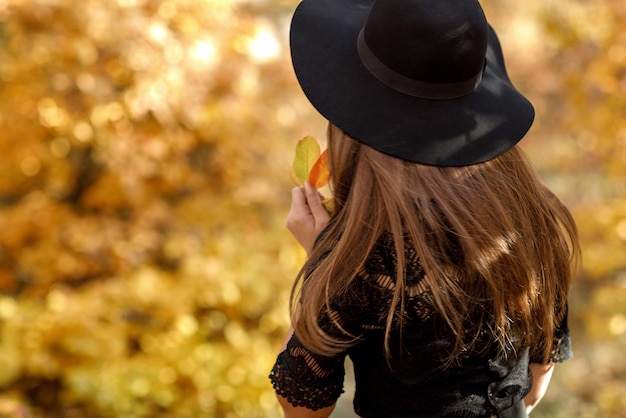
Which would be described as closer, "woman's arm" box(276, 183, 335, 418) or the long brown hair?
the long brown hair

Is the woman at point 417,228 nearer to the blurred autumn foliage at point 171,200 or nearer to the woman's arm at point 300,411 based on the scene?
the woman's arm at point 300,411

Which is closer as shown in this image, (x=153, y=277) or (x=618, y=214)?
(x=153, y=277)

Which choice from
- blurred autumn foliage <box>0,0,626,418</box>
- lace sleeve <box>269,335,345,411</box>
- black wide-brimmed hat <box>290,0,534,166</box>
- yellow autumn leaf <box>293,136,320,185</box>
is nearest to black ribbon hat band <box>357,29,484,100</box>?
black wide-brimmed hat <box>290,0,534,166</box>

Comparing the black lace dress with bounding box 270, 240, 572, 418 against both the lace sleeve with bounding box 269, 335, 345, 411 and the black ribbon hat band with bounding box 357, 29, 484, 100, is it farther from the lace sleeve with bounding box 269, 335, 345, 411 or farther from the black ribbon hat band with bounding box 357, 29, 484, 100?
the black ribbon hat band with bounding box 357, 29, 484, 100

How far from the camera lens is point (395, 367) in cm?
151

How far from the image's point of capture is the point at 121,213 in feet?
12.9

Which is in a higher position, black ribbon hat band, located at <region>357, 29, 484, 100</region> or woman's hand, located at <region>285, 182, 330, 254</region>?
black ribbon hat band, located at <region>357, 29, 484, 100</region>

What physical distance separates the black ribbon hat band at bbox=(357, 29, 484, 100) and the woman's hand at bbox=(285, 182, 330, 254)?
0.37 m

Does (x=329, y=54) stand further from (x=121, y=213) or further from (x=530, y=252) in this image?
(x=121, y=213)

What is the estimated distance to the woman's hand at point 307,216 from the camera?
169 centimetres

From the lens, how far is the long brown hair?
1440 mm

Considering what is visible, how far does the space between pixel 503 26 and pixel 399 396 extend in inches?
162

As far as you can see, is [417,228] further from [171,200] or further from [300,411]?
[171,200]

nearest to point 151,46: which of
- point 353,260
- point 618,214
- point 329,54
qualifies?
point 329,54
